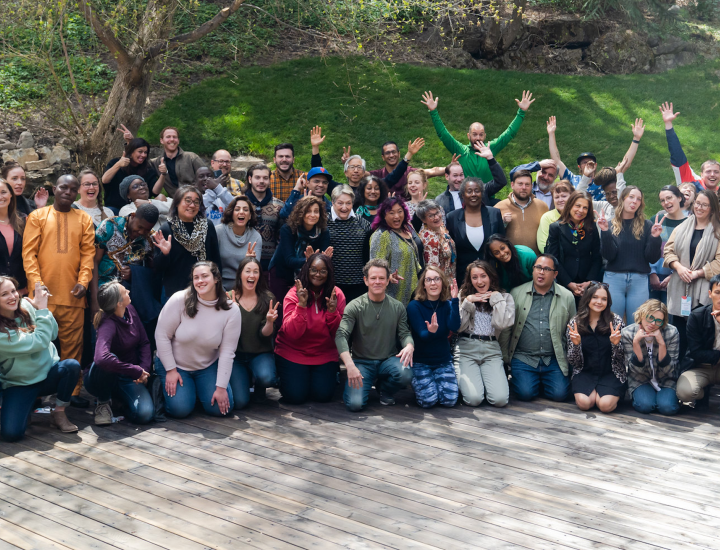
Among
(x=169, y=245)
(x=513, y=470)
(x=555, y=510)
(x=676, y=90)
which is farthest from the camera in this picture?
(x=676, y=90)

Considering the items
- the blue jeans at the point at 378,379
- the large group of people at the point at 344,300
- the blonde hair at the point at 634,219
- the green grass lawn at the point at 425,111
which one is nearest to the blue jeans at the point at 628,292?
the large group of people at the point at 344,300

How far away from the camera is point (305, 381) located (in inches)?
229

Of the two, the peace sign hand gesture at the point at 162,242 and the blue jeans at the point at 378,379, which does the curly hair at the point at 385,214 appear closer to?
the blue jeans at the point at 378,379

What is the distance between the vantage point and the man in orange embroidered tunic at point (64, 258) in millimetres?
5734

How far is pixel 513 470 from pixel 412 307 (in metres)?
1.77

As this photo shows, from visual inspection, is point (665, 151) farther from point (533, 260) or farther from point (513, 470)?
point (513, 470)

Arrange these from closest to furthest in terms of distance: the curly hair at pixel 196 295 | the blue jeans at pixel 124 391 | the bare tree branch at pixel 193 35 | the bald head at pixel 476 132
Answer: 1. the blue jeans at pixel 124 391
2. the curly hair at pixel 196 295
3. the bald head at pixel 476 132
4. the bare tree branch at pixel 193 35

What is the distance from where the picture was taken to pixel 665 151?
40.3 ft

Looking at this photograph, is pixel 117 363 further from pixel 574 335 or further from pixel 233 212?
pixel 574 335

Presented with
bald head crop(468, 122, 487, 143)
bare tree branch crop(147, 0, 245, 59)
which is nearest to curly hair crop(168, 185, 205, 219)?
bald head crop(468, 122, 487, 143)

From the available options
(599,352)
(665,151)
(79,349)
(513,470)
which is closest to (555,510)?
(513,470)

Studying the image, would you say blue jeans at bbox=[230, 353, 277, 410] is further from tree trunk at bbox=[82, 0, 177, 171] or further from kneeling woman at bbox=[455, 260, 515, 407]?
tree trunk at bbox=[82, 0, 177, 171]

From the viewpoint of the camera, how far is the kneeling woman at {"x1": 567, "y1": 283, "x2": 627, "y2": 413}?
5723 millimetres

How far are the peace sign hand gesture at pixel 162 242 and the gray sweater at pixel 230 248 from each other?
503 mm
